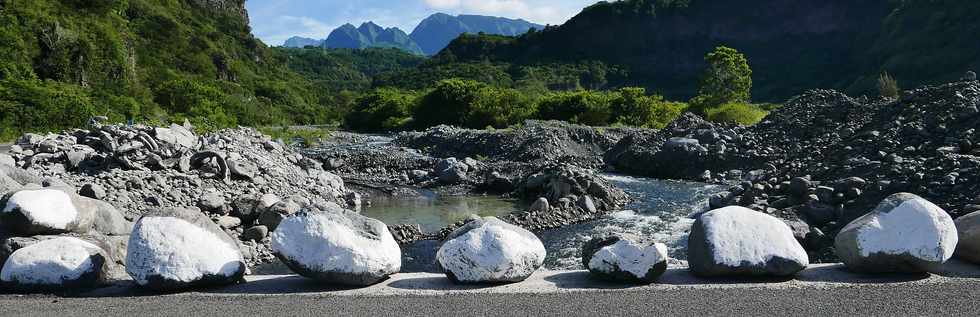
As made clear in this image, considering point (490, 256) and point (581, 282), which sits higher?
point (490, 256)

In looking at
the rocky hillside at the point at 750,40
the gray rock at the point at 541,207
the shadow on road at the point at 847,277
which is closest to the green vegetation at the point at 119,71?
the gray rock at the point at 541,207

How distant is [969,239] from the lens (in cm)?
629

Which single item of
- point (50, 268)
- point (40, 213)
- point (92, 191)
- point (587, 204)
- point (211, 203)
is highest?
point (40, 213)

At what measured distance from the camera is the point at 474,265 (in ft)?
20.0

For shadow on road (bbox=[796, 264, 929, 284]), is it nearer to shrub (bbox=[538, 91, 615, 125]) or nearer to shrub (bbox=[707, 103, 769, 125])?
shrub (bbox=[707, 103, 769, 125])

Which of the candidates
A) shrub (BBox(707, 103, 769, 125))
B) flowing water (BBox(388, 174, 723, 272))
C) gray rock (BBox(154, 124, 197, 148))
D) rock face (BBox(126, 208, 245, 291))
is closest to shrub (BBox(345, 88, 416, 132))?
shrub (BBox(707, 103, 769, 125))

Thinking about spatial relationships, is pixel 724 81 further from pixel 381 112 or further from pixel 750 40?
pixel 750 40

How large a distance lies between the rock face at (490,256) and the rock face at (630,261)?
61cm

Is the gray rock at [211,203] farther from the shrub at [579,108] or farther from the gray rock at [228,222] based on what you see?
the shrub at [579,108]

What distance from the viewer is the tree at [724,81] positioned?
43.3 m

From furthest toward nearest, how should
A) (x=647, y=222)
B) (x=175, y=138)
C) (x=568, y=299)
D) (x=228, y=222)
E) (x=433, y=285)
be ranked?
(x=175, y=138) < (x=647, y=222) < (x=228, y=222) < (x=433, y=285) < (x=568, y=299)

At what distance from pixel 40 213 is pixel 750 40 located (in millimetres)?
128863

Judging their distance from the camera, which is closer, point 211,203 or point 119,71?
point 211,203

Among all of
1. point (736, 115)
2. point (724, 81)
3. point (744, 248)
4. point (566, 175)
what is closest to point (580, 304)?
point (744, 248)
